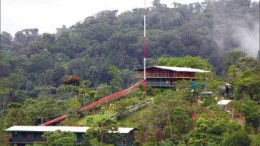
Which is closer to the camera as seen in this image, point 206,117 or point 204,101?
point 206,117

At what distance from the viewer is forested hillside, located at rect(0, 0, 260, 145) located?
53.8m

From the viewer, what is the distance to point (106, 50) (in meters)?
71.0

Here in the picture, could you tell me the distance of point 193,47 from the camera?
235 feet

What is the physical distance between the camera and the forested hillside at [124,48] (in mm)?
53812

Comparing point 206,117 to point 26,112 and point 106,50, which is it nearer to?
point 26,112

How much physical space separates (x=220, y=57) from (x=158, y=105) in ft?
135

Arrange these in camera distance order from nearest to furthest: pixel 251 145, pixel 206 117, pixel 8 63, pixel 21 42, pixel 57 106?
pixel 251 145 → pixel 206 117 → pixel 57 106 → pixel 8 63 → pixel 21 42

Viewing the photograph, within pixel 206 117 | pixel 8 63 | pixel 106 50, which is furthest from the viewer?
pixel 106 50

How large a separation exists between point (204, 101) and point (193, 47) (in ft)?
124

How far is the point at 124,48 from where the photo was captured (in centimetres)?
6994

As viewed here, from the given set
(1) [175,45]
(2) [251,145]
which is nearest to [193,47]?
(1) [175,45]

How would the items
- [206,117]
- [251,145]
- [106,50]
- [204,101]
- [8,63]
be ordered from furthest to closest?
[106,50]
[8,63]
[204,101]
[206,117]
[251,145]

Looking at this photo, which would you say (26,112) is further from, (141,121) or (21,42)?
(21,42)

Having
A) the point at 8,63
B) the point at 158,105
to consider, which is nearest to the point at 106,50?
the point at 8,63
